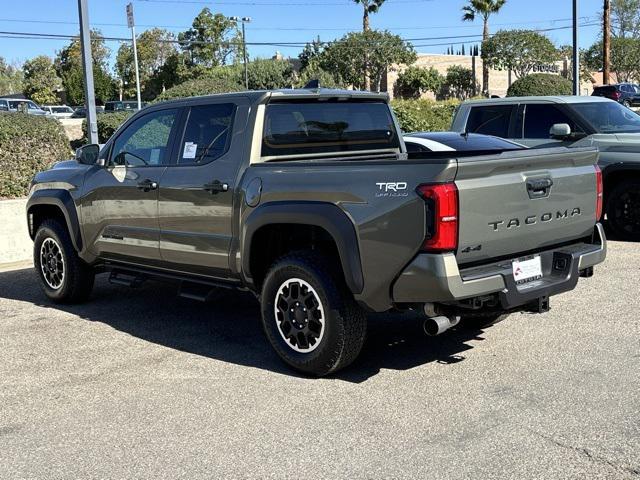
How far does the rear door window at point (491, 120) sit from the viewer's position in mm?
10664

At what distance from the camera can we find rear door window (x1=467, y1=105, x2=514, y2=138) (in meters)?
10.7

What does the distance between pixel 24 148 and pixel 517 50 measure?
60.7 meters

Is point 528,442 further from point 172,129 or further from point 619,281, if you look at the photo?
point 619,281

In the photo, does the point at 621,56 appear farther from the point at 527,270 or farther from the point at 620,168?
the point at 527,270

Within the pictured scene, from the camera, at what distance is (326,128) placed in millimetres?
6000

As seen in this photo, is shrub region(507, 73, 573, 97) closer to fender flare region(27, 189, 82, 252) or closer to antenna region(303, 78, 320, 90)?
antenna region(303, 78, 320, 90)

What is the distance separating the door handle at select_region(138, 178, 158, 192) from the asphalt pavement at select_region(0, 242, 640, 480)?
1247 millimetres

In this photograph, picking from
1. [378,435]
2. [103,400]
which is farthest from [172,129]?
[378,435]

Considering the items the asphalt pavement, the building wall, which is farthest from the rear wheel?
the building wall

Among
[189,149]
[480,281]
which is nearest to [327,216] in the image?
[480,281]

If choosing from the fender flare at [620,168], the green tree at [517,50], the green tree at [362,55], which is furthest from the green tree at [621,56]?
the fender flare at [620,168]

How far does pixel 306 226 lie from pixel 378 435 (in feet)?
5.20

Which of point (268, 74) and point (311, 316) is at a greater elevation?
point (268, 74)

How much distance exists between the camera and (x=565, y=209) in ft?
16.5
